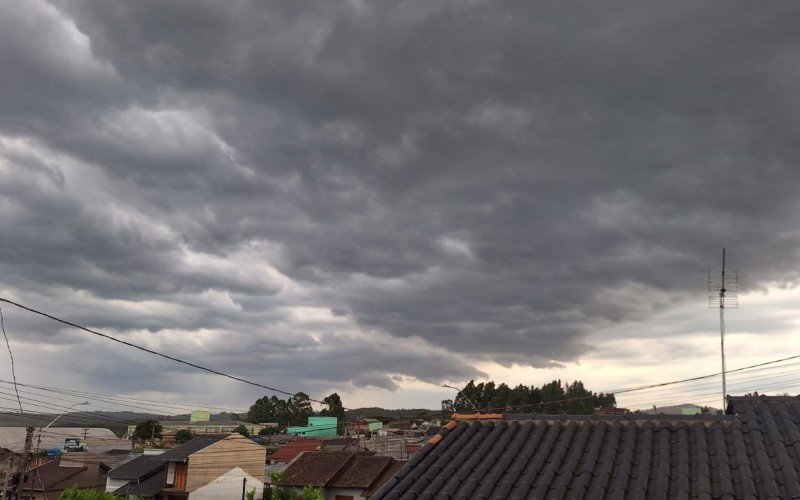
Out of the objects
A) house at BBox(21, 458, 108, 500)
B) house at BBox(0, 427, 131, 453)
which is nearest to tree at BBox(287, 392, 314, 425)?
house at BBox(0, 427, 131, 453)

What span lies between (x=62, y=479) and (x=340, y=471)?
33.4 m

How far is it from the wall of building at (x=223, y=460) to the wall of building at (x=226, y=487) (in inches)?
15.8

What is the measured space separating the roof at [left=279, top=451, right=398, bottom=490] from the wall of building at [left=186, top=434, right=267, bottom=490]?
4821 mm

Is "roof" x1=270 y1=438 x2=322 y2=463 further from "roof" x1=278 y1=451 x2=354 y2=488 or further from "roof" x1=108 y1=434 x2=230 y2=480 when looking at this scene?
"roof" x1=278 y1=451 x2=354 y2=488

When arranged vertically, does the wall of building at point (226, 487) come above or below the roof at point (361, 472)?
below

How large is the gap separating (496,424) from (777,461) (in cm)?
582

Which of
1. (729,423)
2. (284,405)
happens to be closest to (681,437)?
(729,423)

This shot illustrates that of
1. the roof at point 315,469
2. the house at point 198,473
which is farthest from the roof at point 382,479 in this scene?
the house at point 198,473

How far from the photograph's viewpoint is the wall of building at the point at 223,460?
62.8 meters

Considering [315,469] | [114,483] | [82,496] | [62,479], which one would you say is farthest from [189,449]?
[62,479]

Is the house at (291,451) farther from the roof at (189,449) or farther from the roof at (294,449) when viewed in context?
the roof at (189,449)

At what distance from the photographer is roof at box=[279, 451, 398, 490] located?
60094 millimetres

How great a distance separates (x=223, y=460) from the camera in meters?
65.1

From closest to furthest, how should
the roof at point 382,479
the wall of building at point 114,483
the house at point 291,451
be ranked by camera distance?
1. the roof at point 382,479
2. the wall of building at point 114,483
3. the house at point 291,451
